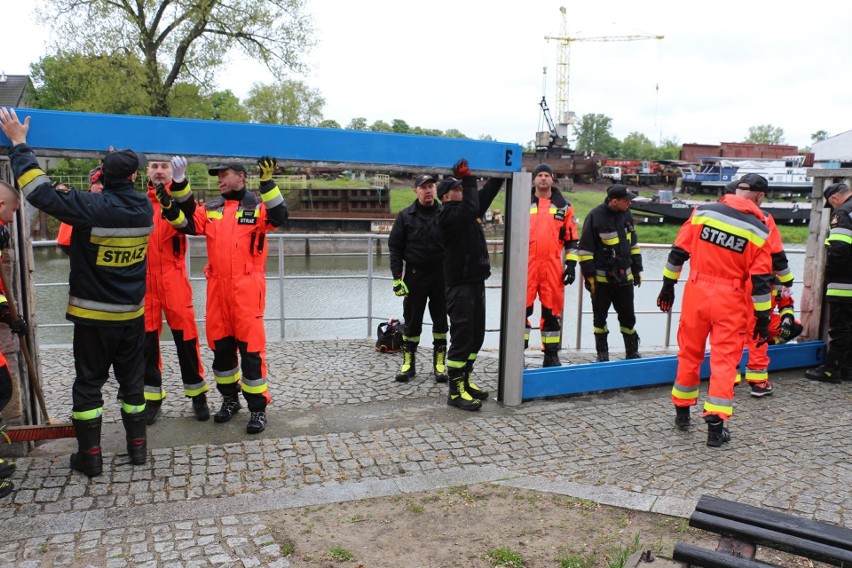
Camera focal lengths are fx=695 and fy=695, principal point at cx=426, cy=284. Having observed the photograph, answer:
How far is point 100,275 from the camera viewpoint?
4.02 meters

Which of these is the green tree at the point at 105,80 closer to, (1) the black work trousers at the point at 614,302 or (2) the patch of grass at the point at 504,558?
(1) the black work trousers at the point at 614,302

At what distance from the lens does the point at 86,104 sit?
2088 cm

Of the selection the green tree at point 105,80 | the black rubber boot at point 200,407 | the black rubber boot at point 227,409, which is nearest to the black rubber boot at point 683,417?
the black rubber boot at point 227,409

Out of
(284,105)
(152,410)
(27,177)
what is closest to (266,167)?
(27,177)

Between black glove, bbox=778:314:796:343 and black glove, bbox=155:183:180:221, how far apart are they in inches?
182

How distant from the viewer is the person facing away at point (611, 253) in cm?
631

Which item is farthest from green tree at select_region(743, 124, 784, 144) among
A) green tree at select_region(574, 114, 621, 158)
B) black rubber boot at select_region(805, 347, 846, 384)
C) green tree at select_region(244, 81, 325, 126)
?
black rubber boot at select_region(805, 347, 846, 384)

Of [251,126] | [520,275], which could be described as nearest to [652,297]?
[520,275]

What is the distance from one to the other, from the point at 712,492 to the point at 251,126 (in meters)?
3.56

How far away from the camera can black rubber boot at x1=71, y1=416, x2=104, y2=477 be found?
407 centimetres

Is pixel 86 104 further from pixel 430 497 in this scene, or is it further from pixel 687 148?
pixel 687 148

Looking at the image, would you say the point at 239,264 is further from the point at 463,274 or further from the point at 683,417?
the point at 683,417

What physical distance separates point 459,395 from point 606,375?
1348mm

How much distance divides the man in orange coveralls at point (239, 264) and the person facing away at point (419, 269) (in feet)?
5.20
